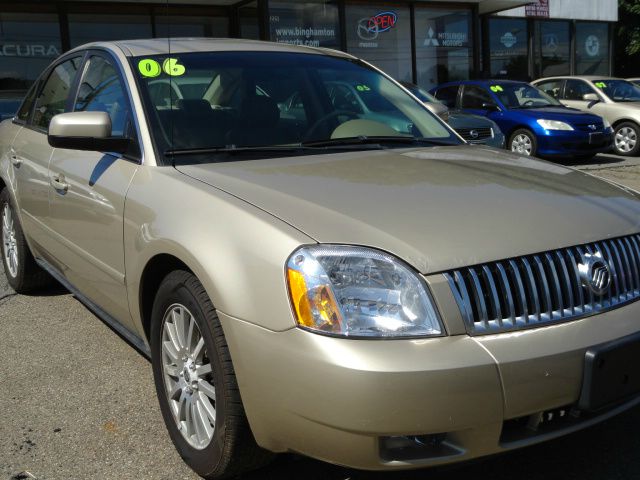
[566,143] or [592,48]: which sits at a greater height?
[592,48]

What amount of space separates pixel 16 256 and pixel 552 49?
786 inches

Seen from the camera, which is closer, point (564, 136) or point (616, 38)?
point (564, 136)

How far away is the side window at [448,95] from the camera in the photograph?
42.8 ft

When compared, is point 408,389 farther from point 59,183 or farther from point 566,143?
point 566,143

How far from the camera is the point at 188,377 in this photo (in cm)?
263

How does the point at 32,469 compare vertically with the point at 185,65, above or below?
below

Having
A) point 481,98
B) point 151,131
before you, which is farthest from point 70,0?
point 151,131

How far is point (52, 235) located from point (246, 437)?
2138 mm

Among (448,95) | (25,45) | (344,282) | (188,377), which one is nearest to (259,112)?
(188,377)

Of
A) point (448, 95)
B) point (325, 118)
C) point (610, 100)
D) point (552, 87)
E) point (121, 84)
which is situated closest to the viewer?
point (121, 84)

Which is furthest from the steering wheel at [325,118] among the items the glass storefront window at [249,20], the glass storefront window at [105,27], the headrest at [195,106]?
the glass storefront window at [249,20]

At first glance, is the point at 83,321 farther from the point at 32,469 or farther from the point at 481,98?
the point at 481,98

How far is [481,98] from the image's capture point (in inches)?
503

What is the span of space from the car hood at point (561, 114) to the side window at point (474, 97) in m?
0.61
